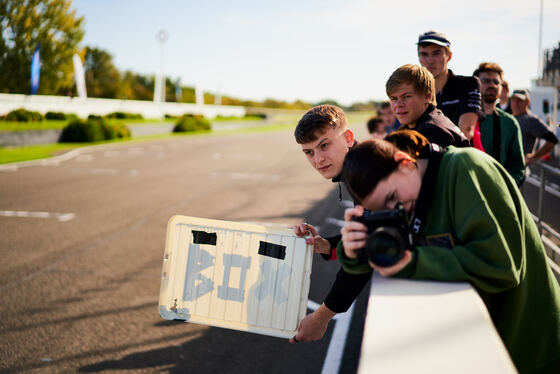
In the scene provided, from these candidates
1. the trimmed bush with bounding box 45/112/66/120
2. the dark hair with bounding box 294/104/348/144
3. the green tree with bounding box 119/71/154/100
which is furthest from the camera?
the green tree with bounding box 119/71/154/100

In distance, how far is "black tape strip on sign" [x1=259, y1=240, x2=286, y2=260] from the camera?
2420 mm

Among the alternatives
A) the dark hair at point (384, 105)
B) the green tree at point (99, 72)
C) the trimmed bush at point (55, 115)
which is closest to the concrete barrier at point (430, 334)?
the dark hair at point (384, 105)

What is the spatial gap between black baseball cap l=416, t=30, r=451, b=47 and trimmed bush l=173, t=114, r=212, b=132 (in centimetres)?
3640

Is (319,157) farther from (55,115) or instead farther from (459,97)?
(55,115)

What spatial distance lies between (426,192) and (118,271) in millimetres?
5178

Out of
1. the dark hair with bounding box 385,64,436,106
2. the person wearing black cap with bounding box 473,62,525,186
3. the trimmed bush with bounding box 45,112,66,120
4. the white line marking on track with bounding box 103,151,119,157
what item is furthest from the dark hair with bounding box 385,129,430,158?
the trimmed bush with bounding box 45,112,66,120

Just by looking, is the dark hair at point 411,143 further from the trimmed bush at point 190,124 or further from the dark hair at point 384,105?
the trimmed bush at point 190,124

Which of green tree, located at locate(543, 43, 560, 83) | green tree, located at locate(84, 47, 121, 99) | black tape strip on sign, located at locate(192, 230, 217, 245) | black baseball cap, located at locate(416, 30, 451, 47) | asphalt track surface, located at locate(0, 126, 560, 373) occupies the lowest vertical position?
asphalt track surface, located at locate(0, 126, 560, 373)

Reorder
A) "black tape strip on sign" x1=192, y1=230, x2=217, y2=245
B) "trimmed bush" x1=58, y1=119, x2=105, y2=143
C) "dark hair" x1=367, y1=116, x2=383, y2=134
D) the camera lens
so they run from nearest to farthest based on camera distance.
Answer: the camera lens
"black tape strip on sign" x1=192, y1=230, x2=217, y2=245
"dark hair" x1=367, y1=116, x2=383, y2=134
"trimmed bush" x1=58, y1=119, x2=105, y2=143

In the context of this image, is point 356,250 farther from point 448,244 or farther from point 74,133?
point 74,133

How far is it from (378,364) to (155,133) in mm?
35612

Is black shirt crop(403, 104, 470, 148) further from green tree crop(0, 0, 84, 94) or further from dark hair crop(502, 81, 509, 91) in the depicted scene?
green tree crop(0, 0, 84, 94)

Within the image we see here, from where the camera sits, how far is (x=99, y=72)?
276 ft

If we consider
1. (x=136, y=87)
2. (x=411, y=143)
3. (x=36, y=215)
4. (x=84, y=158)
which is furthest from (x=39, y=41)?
(x=136, y=87)
